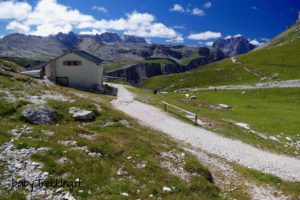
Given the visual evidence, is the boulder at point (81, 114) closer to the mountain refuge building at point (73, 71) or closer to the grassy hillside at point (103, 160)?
the grassy hillside at point (103, 160)

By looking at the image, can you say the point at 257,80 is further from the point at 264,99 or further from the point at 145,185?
the point at 145,185

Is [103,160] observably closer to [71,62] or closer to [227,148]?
[227,148]

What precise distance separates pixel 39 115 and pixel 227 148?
1808cm

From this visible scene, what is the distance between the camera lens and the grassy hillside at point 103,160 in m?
15.6

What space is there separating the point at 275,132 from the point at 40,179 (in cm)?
3254

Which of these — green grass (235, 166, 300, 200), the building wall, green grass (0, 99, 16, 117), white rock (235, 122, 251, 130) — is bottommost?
green grass (235, 166, 300, 200)

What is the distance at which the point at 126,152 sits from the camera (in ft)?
66.8

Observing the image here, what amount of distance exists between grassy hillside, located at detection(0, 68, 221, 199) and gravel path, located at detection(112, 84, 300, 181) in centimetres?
574

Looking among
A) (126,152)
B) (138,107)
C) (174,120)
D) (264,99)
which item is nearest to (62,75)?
(138,107)

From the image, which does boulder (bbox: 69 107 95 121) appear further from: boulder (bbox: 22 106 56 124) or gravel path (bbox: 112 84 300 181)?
gravel path (bbox: 112 84 300 181)

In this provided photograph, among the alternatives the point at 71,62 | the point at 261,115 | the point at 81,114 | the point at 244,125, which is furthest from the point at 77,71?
the point at 81,114

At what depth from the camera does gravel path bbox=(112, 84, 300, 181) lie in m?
24.7

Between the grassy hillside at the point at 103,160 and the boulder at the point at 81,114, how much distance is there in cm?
64

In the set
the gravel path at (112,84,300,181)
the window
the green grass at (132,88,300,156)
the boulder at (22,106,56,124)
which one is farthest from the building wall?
the boulder at (22,106,56,124)
